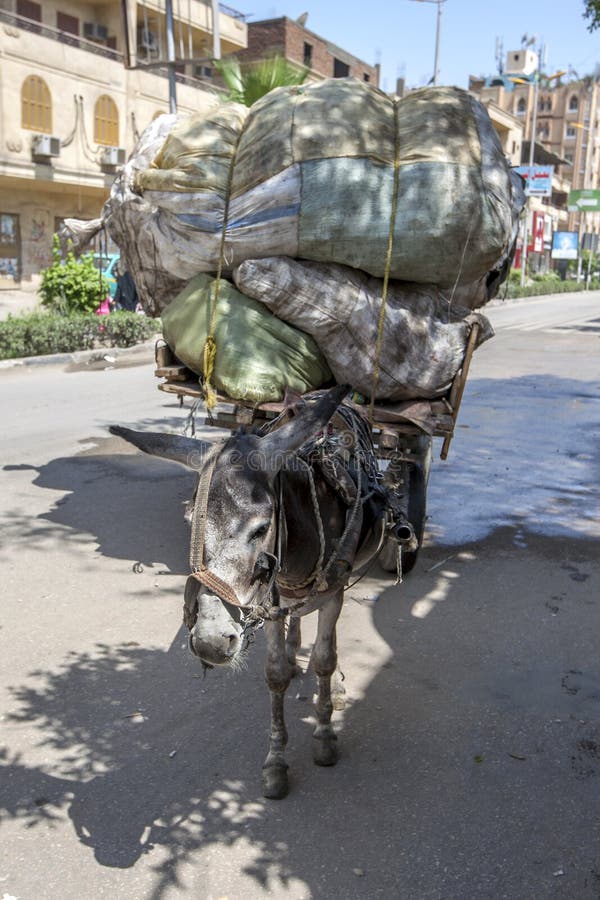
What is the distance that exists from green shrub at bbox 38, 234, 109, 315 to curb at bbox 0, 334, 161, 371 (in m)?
1.12

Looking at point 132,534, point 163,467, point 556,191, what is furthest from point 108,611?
point 556,191

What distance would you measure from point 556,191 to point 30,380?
74256mm

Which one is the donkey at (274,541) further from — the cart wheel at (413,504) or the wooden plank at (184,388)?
the wooden plank at (184,388)

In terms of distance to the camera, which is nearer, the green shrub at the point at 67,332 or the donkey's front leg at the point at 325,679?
the donkey's front leg at the point at 325,679

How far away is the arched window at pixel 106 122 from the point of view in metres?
28.9

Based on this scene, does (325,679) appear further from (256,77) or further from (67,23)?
(67,23)

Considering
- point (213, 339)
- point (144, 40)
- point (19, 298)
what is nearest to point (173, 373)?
point (213, 339)

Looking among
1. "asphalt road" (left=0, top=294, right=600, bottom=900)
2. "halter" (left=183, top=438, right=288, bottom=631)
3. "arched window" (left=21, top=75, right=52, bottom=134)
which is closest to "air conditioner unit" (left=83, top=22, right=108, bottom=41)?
"arched window" (left=21, top=75, right=52, bottom=134)

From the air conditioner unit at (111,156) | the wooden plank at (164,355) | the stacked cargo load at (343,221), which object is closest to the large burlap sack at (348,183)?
the stacked cargo load at (343,221)

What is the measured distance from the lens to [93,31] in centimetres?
3269

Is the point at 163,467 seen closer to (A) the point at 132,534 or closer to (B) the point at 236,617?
(A) the point at 132,534

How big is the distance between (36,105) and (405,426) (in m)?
24.8

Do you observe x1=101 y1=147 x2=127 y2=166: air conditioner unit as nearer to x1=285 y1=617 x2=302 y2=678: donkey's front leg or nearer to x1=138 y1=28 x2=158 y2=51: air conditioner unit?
x1=138 y1=28 x2=158 y2=51: air conditioner unit

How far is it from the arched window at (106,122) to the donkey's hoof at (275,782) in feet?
95.0
